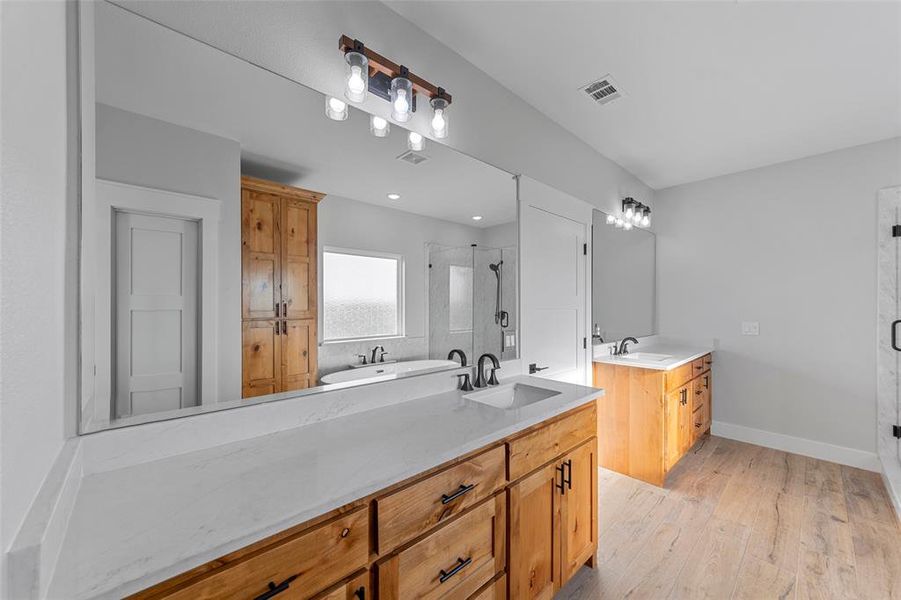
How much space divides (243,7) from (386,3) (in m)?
0.65

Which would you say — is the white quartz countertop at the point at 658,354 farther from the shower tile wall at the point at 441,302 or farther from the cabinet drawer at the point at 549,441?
the shower tile wall at the point at 441,302

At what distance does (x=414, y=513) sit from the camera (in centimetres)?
101

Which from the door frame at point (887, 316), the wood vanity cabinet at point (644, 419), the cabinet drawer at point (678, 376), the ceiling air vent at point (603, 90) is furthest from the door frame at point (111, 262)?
the door frame at point (887, 316)

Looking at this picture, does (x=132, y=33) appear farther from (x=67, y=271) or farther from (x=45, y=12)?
(x=67, y=271)

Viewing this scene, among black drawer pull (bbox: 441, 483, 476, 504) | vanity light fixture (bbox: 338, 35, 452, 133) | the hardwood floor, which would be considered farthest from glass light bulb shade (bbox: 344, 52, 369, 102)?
the hardwood floor

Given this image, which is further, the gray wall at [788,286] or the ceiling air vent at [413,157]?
the gray wall at [788,286]

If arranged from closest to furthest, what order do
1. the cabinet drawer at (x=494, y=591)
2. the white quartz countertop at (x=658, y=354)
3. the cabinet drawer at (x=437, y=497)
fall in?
the cabinet drawer at (x=437, y=497)
the cabinet drawer at (x=494, y=591)
the white quartz countertop at (x=658, y=354)

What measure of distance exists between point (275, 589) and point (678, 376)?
2.95m

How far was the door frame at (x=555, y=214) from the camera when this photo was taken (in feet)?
7.43

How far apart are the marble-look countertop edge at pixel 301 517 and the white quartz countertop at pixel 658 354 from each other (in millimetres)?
1804

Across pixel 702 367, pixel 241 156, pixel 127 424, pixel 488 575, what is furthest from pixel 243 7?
pixel 702 367

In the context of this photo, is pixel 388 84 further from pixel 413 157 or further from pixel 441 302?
pixel 441 302

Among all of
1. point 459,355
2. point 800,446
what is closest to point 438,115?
point 459,355

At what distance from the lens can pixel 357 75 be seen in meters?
1.42
